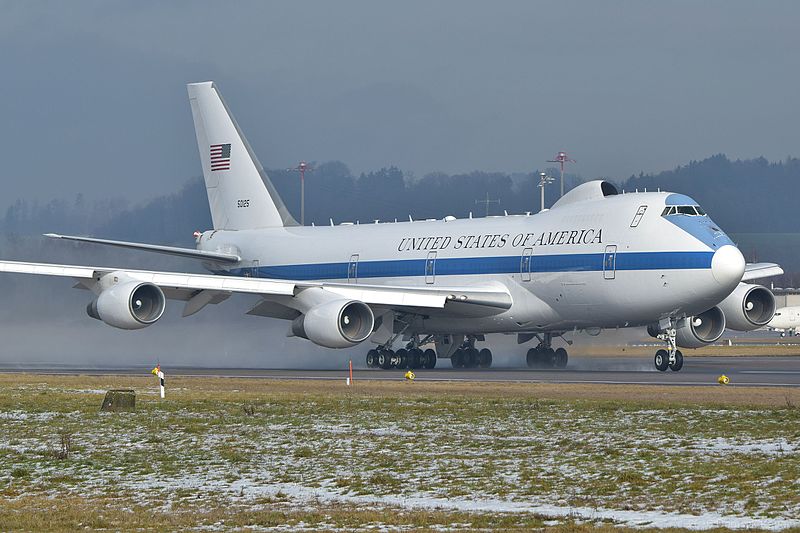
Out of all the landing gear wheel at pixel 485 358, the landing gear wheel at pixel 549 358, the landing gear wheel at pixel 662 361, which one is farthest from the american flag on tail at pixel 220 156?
the landing gear wheel at pixel 662 361

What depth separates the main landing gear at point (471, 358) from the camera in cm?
5012

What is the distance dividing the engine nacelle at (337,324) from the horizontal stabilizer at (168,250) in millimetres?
8522

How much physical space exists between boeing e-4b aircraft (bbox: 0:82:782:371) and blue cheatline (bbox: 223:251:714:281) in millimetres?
45

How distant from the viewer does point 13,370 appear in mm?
45719

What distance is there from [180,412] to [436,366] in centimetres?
2613

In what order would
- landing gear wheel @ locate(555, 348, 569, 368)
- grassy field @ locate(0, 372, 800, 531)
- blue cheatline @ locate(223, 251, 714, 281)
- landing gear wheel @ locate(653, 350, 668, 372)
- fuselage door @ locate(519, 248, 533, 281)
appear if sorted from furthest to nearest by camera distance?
landing gear wheel @ locate(555, 348, 569, 368) → fuselage door @ locate(519, 248, 533, 281) → landing gear wheel @ locate(653, 350, 668, 372) → blue cheatline @ locate(223, 251, 714, 281) → grassy field @ locate(0, 372, 800, 531)

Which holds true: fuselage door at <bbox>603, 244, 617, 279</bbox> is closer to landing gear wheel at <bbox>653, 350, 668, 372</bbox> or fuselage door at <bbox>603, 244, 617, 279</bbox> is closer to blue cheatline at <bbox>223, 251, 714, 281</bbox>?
blue cheatline at <bbox>223, 251, 714, 281</bbox>

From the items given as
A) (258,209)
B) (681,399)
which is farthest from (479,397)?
(258,209)

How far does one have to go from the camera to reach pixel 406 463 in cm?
1834

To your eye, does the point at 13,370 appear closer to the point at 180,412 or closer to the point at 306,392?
the point at 306,392

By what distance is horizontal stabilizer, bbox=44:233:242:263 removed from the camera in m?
48.3

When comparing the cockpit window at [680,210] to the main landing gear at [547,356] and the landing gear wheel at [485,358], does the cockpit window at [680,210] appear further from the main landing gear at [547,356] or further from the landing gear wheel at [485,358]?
the landing gear wheel at [485,358]

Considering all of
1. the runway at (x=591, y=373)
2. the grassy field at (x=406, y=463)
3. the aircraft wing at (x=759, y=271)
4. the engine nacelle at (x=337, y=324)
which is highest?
the aircraft wing at (x=759, y=271)

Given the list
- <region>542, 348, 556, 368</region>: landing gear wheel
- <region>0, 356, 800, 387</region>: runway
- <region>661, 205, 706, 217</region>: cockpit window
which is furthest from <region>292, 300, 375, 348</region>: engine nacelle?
<region>661, 205, 706, 217</region>: cockpit window
